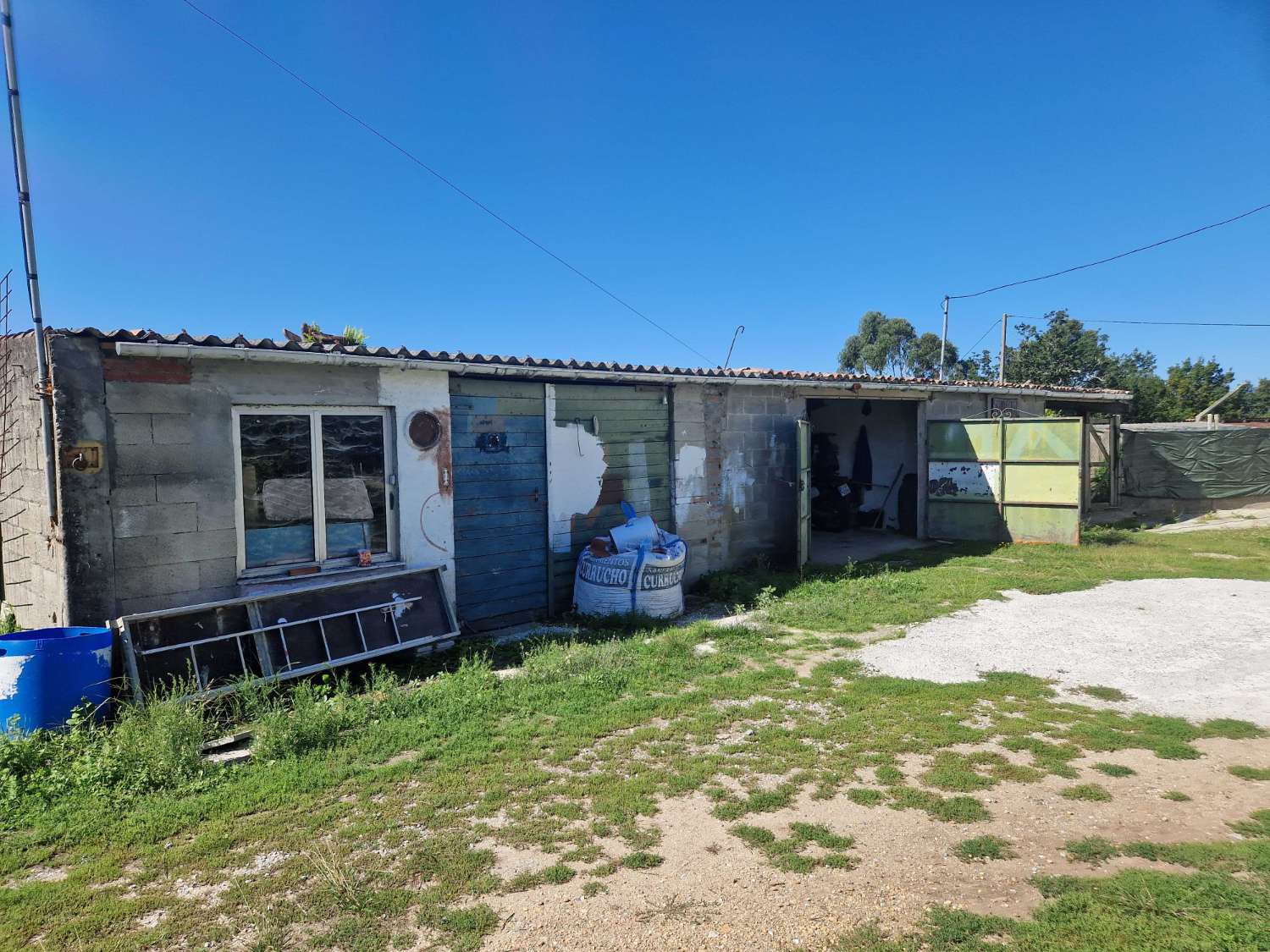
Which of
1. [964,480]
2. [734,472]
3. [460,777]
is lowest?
[460,777]

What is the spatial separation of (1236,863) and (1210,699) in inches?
99.5

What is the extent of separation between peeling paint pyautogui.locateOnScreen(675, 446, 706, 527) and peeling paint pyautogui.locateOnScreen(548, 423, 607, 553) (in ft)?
4.03

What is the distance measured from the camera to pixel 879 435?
14.1 meters

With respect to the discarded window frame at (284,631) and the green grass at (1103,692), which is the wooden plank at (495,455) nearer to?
the discarded window frame at (284,631)

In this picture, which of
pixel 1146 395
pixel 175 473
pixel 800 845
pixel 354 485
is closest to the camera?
pixel 800 845

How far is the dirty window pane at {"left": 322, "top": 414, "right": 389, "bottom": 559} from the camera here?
6.15m

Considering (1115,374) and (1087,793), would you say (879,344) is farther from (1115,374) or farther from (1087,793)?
(1087,793)

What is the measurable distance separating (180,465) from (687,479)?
5.66 meters

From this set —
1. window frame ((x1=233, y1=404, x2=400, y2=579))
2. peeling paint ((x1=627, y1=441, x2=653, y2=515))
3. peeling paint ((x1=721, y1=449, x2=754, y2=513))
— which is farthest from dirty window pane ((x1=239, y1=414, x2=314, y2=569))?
peeling paint ((x1=721, y1=449, x2=754, y2=513))

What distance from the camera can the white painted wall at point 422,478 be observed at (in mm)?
6488

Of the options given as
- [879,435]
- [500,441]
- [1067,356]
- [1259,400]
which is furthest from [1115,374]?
[500,441]

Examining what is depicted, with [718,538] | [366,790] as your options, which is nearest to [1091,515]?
[718,538]

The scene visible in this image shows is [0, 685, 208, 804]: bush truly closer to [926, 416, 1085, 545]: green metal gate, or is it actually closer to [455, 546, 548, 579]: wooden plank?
[455, 546, 548, 579]: wooden plank

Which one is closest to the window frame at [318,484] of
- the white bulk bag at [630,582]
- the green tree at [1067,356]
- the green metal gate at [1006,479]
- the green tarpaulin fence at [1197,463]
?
the white bulk bag at [630,582]
